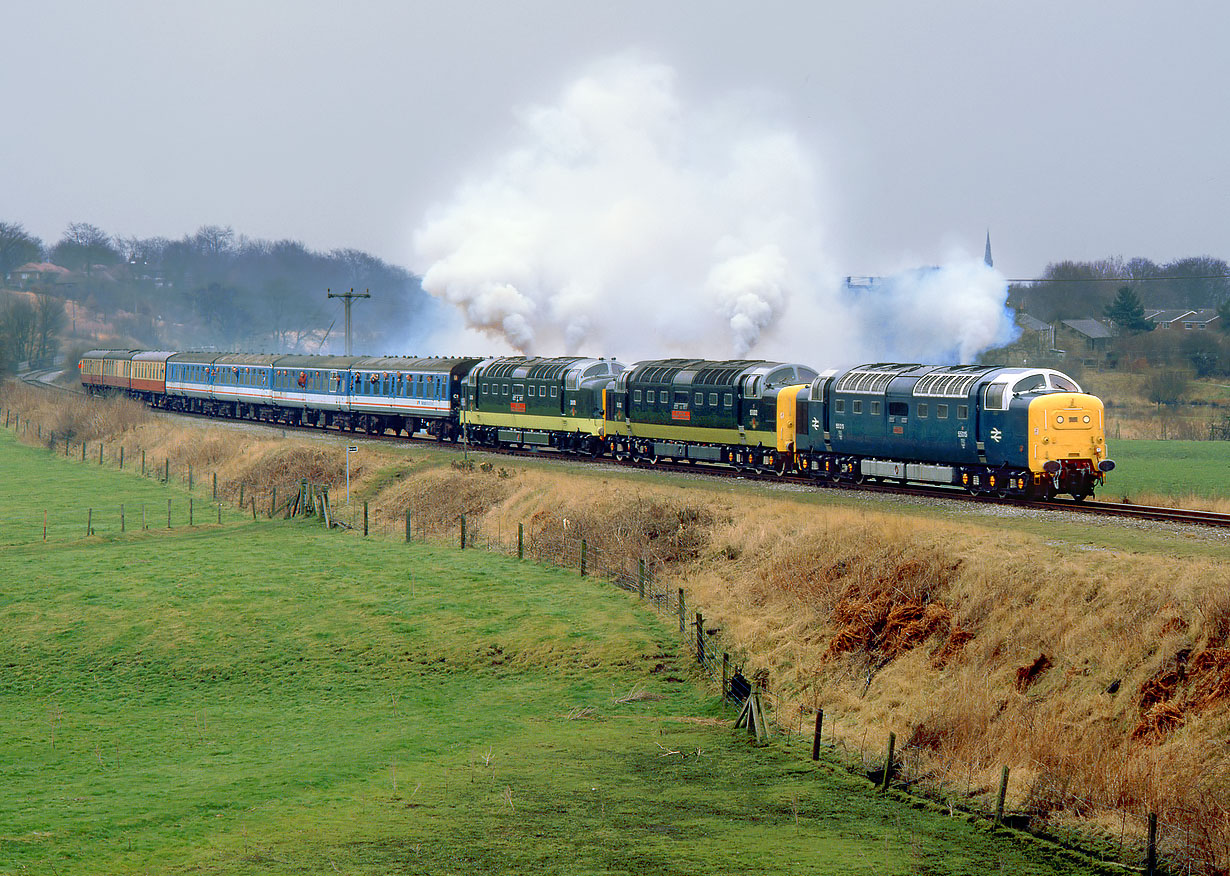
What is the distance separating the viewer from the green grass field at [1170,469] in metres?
47.2

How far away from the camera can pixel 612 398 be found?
59.3 meters

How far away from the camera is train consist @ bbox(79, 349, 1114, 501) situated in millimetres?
39438

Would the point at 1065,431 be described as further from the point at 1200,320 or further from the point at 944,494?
the point at 1200,320

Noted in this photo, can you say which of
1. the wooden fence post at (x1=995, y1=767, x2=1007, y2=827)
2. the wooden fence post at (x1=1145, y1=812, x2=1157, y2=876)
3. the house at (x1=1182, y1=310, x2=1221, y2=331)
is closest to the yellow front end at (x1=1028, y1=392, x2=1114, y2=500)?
the wooden fence post at (x1=995, y1=767, x2=1007, y2=827)

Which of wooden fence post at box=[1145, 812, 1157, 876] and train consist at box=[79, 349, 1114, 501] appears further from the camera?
train consist at box=[79, 349, 1114, 501]

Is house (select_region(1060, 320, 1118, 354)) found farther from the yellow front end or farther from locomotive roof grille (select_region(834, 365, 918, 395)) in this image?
the yellow front end

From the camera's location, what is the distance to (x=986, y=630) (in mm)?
29172

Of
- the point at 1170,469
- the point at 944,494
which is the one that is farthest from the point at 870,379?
the point at 1170,469

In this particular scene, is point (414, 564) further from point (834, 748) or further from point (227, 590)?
point (834, 748)

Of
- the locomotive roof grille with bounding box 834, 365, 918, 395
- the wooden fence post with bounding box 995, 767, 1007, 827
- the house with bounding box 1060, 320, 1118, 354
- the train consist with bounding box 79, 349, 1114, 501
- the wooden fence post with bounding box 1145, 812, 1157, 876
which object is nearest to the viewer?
the wooden fence post with bounding box 1145, 812, 1157, 876

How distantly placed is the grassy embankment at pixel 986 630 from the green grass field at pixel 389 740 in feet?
7.69

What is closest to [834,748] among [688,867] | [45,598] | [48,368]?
[688,867]

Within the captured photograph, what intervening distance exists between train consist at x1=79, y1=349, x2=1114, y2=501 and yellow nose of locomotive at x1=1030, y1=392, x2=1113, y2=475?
4 centimetres

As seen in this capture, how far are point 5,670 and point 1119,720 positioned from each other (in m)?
28.0
